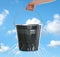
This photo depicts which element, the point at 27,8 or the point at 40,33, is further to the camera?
the point at 40,33

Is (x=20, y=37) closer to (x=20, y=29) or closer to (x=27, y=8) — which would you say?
(x=20, y=29)

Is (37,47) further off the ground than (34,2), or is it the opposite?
(34,2)

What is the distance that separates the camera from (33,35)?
4.66 feet

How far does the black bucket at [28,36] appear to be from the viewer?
1390mm

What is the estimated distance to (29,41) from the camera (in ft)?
4.61

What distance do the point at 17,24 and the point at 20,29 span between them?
0.20 feet

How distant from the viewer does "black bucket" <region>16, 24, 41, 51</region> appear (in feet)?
4.56

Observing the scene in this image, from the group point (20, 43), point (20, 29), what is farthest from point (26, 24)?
point (20, 43)

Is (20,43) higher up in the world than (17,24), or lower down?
lower down

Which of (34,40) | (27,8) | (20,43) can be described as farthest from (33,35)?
(27,8)

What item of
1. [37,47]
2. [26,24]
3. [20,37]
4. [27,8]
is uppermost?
[27,8]

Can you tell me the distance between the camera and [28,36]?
1398mm

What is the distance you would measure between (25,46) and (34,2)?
0.45m

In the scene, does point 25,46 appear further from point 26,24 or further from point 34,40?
point 26,24
